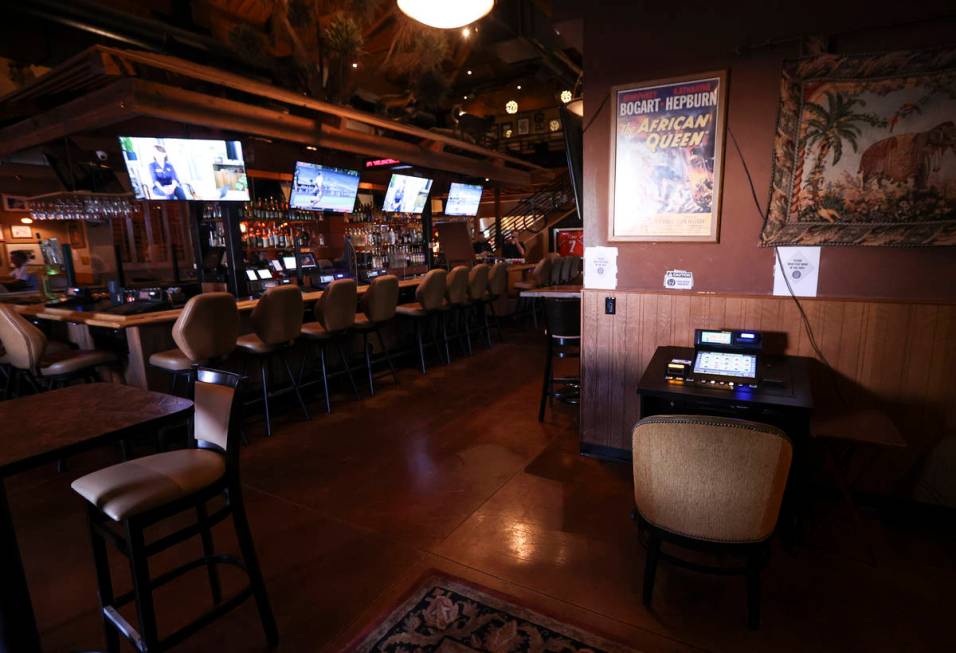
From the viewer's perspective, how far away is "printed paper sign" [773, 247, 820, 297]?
257 centimetres

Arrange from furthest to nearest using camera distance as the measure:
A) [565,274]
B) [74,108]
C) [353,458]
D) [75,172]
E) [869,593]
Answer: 1. [565,274]
2. [75,172]
3. [74,108]
4. [353,458]
5. [869,593]

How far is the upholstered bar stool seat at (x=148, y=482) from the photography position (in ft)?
4.99

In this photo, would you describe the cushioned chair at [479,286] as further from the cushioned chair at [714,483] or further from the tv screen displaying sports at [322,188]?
the cushioned chair at [714,483]

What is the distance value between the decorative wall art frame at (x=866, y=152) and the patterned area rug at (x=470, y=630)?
2190 mm

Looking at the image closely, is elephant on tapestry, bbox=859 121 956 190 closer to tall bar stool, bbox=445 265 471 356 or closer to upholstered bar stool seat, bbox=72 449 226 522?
upholstered bar stool seat, bbox=72 449 226 522

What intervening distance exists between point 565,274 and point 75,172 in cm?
652

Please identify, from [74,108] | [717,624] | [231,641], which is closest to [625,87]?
[717,624]

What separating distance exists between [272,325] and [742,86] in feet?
11.4

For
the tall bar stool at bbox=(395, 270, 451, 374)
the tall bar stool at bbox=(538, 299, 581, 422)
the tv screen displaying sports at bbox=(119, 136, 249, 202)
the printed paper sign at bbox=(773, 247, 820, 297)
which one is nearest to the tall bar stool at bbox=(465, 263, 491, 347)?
the tall bar stool at bbox=(395, 270, 451, 374)

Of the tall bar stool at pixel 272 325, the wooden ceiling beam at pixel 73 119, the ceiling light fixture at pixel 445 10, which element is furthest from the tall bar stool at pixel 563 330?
the wooden ceiling beam at pixel 73 119

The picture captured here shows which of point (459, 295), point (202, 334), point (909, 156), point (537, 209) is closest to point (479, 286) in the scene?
point (459, 295)

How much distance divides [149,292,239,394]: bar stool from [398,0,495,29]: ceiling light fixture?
216 cm

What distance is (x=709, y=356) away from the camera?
2.48m

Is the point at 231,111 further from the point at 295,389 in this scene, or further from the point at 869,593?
the point at 869,593
